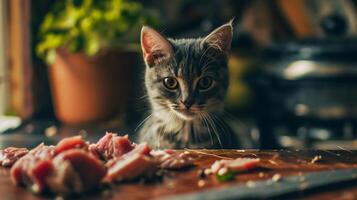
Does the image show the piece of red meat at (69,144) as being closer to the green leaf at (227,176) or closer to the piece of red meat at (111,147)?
the piece of red meat at (111,147)

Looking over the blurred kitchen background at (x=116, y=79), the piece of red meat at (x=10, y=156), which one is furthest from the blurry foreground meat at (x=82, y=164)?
the blurred kitchen background at (x=116, y=79)

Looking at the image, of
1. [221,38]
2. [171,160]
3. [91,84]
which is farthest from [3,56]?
[171,160]

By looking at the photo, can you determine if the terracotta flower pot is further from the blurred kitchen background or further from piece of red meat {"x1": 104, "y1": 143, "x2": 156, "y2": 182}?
piece of red meat {"x1": 104, "y1": 143, "x2": 156, "y2": 182}

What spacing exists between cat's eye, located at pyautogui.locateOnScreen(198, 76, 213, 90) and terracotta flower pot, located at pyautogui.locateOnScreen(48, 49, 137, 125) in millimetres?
970

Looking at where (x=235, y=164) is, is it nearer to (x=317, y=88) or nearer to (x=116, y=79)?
(x=317, y=88)

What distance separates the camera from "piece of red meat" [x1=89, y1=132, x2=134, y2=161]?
4.18 feet

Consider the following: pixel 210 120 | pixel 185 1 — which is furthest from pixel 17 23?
pixel 210 120

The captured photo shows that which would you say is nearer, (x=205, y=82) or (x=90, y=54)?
(x=205, y=82)

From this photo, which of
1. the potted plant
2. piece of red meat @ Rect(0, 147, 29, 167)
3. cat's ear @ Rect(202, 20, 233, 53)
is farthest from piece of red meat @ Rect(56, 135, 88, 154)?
the potted plant

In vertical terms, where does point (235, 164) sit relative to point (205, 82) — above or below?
below

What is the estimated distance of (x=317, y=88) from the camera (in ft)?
7.75

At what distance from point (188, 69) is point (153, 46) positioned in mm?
109

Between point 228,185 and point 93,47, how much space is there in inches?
55.8

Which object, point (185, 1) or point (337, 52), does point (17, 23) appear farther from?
point (337, 52)
